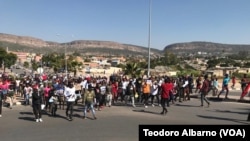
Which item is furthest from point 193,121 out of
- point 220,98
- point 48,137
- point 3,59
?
point 3,59

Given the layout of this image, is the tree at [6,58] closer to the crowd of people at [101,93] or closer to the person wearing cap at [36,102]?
the crowd of people at [101,93]

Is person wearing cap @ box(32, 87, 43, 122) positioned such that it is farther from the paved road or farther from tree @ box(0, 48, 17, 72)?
tree @ box(0, 48, 17, 72)

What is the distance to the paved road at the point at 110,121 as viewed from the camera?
40.6 ft

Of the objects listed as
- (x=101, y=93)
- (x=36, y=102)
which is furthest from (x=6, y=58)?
(x=36, y=102)

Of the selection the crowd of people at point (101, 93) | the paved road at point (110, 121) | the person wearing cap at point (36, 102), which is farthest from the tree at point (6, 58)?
the person wearing cap at point (36, 102)

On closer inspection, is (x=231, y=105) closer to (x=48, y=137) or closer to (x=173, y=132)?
(x=48, y=137)

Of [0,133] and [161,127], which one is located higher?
[161,127]

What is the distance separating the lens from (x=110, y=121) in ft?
50.0

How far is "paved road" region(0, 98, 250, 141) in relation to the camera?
12.4 meters

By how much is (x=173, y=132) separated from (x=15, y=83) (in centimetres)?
2025

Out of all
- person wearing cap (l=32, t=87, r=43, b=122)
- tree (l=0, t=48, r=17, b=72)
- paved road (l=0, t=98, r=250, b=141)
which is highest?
tree (l=0, t=48, r=17, b=72)

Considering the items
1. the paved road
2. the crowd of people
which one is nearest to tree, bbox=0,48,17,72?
the crowd of people

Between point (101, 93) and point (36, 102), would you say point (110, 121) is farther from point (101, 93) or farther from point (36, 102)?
point (101, 93)

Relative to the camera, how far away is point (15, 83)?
85.9 ft
